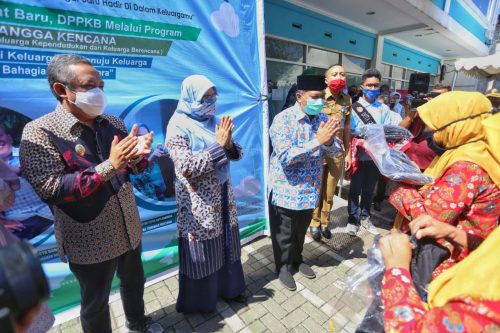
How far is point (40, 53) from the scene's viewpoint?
1823mm

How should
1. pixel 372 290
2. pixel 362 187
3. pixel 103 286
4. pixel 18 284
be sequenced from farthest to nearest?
pixel 362 187, pixel 103 286, pixel 372 290, pixel 18 284

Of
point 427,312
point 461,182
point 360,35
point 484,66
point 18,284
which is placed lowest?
point 427,312

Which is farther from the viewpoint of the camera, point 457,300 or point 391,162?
point 391,162

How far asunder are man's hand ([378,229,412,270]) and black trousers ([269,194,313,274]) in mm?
1340

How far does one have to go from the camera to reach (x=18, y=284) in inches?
18.5

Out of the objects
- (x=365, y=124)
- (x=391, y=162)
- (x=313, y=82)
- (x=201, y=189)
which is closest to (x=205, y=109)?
(x=201, y=189)

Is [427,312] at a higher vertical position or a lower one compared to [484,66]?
lower

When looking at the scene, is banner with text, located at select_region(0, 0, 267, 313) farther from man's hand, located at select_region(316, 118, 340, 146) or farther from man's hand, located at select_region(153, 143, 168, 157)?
man's hand, located at select_region(316, 118, 340, 146)

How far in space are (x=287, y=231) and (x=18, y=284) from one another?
7.16 feet

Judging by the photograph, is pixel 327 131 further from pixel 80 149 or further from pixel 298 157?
pixel 80 149

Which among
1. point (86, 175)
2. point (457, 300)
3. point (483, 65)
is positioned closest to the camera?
point (457, 300)

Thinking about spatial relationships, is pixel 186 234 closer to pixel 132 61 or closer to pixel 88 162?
pixel 88 162

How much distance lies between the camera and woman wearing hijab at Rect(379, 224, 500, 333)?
2.17ft

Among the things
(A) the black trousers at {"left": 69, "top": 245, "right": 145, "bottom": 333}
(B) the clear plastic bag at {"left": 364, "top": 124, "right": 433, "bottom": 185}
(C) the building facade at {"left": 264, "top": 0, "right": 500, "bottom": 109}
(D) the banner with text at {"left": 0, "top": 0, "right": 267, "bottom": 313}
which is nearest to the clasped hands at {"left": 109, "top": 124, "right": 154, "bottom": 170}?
(A) the black trousers at {"left": 69, "top": 245, "right": 145, "bottom": 333}
